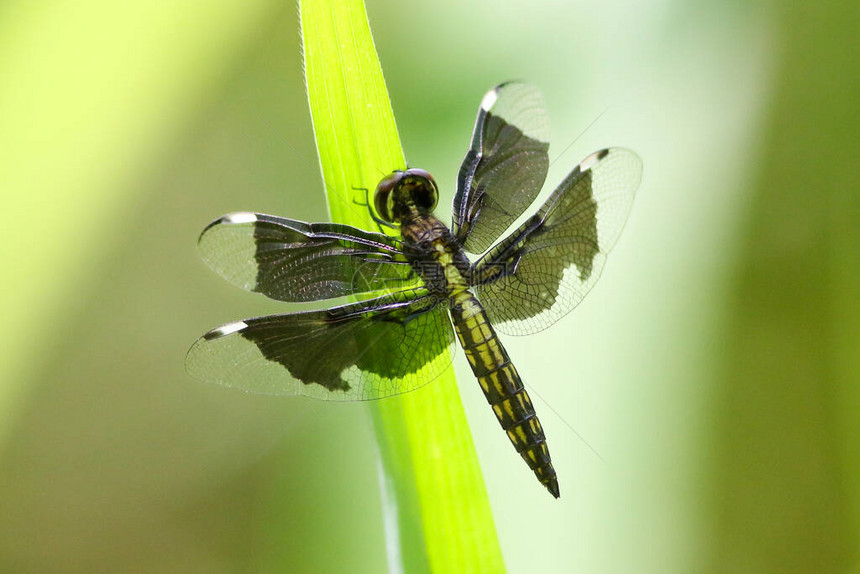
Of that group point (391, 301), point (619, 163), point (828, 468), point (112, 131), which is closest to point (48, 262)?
point (112, 131)

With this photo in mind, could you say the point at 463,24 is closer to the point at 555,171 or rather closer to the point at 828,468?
the point at 555,171

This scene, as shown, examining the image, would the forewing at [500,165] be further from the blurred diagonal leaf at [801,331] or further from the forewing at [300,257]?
the blurred diagonal leaf at [801,331]

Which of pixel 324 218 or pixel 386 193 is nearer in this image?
pixel 386 193

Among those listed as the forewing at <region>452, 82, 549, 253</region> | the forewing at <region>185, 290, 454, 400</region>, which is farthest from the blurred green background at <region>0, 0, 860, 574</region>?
the forewing at <region>185, 290, 454, 400</region>

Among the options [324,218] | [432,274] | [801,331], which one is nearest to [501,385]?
[432,274]

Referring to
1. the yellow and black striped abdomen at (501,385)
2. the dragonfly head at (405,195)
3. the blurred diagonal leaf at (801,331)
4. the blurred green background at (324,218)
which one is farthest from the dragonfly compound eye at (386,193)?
the blurred diagonal leaf at (801,331)

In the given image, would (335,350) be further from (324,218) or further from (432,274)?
(324,218)
